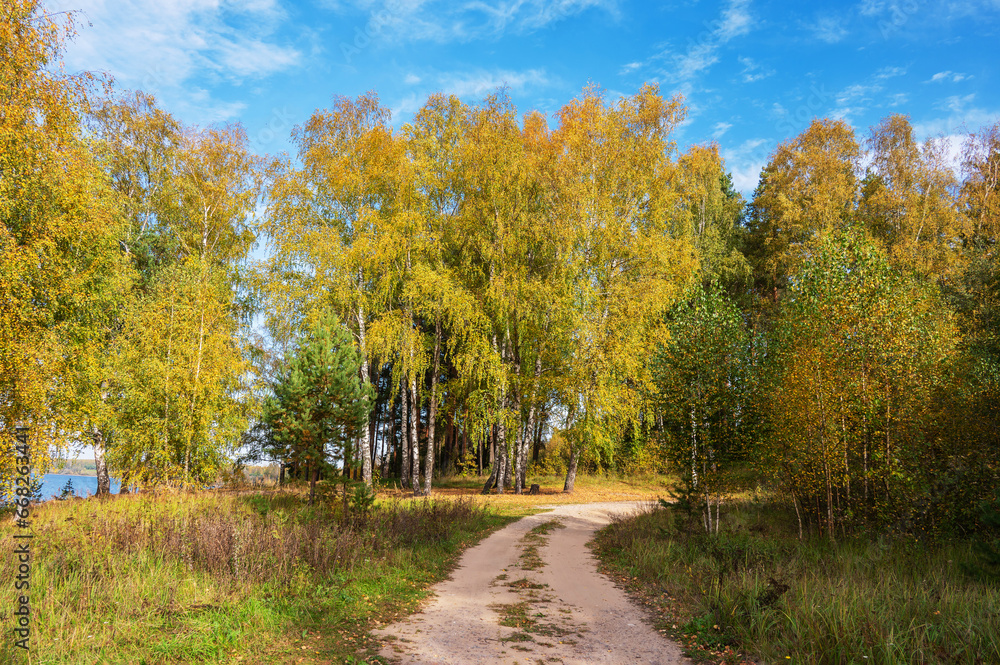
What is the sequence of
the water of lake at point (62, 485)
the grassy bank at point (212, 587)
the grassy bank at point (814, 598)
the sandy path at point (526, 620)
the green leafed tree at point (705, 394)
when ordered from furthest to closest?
the water of lake at point (62, 485) < the green leafed tree at point (705, 394) < the sandy path at point (526, 620) < the grassy bank at point (814, 598) < the grassy bank at point (212, 587)

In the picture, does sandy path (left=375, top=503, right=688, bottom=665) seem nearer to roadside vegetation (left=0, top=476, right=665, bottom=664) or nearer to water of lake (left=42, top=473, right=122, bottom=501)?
roadside vegetation (left=0, top=476, right=665, bottom=664)

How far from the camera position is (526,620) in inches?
293

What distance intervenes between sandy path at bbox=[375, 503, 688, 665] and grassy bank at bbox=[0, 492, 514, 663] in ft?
1.93

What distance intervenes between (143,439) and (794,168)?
35392mm

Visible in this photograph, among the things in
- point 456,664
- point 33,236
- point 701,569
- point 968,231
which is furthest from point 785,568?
point 968,231

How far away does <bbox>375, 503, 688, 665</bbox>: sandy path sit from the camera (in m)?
6.20

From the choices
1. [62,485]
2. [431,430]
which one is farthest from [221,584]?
[62,485]

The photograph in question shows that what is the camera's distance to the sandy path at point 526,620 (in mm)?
6199

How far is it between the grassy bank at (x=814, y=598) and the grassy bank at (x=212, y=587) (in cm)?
419

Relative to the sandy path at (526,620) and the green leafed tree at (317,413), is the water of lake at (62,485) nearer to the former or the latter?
the green leafed tree at (317,413)

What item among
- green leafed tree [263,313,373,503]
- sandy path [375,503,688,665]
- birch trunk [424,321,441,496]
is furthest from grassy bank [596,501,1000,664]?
birch trunk [424,321,441,496]

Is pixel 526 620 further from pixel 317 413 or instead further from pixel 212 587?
pixel 317 413

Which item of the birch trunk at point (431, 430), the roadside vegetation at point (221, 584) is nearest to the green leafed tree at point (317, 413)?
the roadside vegetation at point (221, 584)

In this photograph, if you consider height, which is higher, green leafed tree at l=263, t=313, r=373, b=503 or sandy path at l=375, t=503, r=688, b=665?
green leafed tree at l=263, t=313, r=373, b=503
